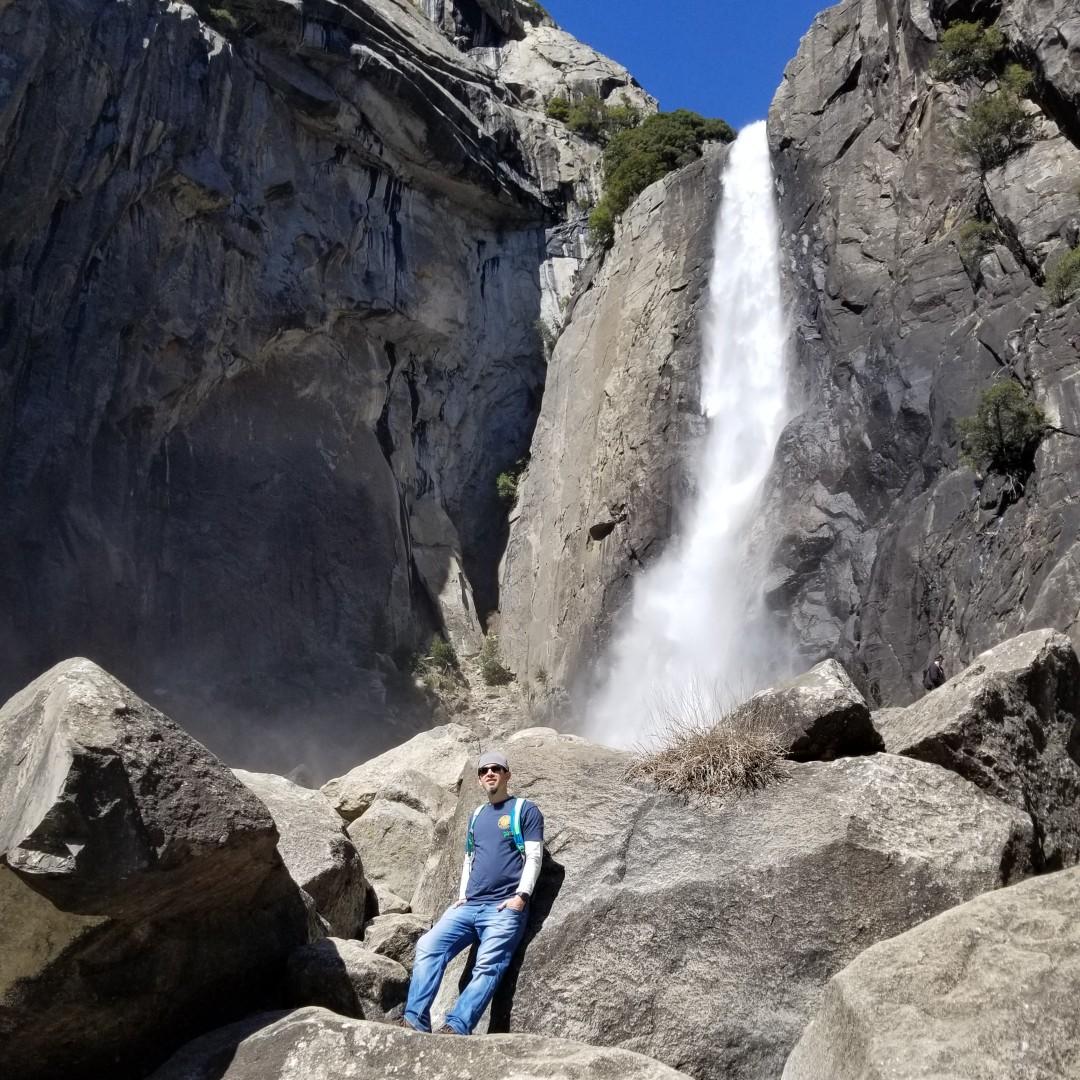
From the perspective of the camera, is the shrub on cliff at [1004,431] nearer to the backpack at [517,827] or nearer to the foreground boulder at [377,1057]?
the backpack at [517,827]

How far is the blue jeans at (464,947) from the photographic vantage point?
5.92m

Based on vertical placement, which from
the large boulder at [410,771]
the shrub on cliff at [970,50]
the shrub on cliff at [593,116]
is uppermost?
the shrub on cliff at [593,116]

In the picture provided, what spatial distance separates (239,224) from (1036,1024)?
2634cm

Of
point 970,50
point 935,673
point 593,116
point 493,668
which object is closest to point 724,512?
point 493,668

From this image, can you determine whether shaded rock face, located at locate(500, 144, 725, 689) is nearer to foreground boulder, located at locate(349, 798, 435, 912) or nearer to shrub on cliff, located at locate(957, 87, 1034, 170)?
shrub on cliff, located at locate(957, 87, 1034, 170)

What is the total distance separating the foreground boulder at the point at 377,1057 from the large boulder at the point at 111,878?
15.3 inches

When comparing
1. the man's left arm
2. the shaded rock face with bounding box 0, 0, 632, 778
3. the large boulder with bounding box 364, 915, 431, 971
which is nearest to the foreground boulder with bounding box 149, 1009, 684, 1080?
the man's left arm

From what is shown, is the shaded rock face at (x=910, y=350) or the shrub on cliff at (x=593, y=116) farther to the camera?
the shrub on cliff at (x=593, y=116)

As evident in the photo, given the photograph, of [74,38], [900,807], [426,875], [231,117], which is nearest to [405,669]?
[231,117]

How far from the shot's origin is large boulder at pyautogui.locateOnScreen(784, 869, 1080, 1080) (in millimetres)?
4078

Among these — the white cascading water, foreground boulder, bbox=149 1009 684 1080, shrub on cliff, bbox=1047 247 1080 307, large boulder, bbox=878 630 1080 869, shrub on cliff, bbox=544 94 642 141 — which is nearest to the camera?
foreground boulder, bbox=149 1009 684 1080

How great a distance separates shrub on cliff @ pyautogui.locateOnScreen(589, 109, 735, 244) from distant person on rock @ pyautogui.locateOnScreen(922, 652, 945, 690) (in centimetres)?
1959

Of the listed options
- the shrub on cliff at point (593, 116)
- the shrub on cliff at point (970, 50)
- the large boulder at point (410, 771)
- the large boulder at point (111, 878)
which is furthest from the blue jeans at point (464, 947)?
the shrub on cliff at point (593, 116)

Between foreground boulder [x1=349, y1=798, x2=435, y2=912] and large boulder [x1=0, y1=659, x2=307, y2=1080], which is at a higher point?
foreground boulder [x1=349, y1=798, x2=435, y2=912]
